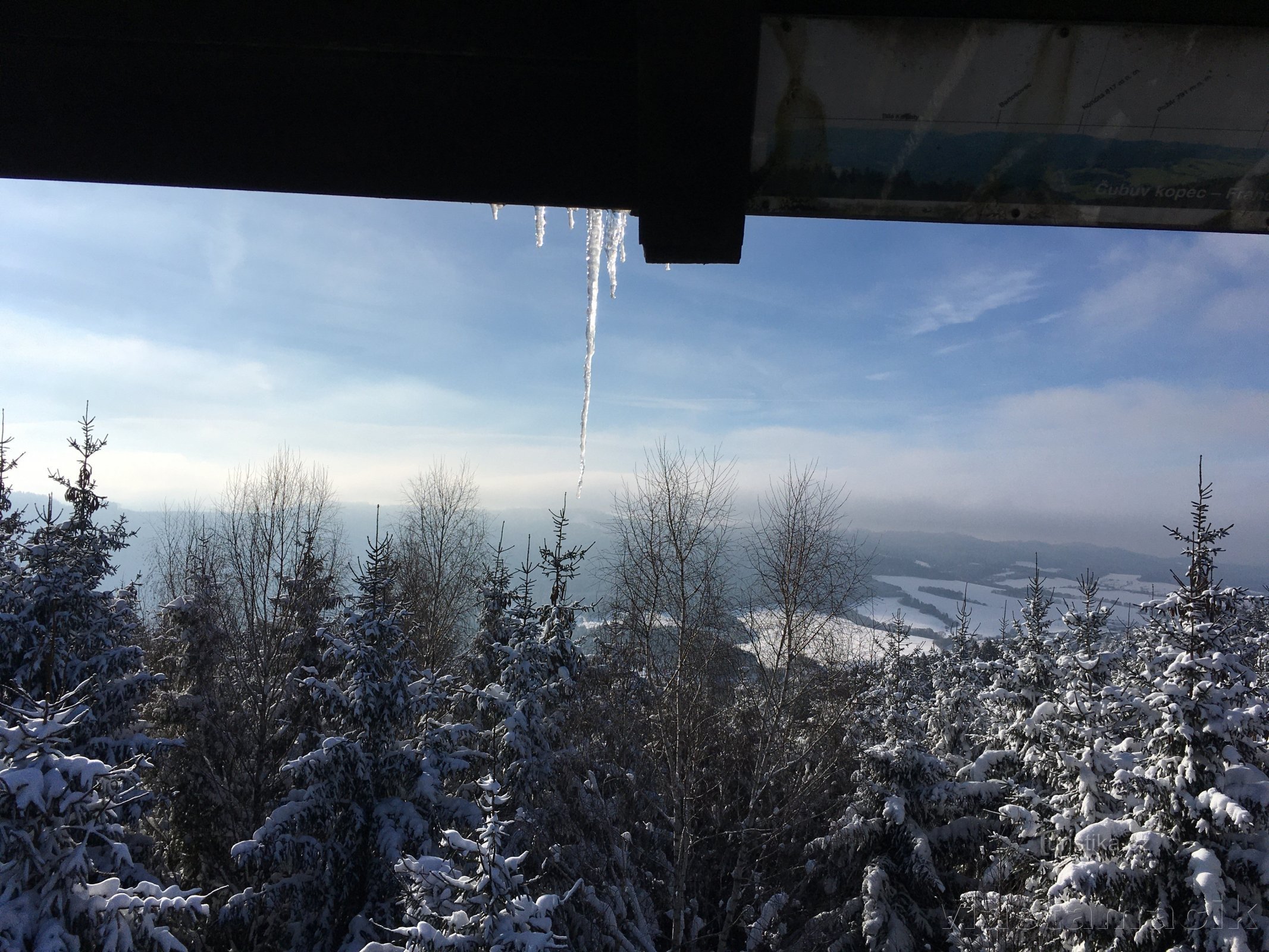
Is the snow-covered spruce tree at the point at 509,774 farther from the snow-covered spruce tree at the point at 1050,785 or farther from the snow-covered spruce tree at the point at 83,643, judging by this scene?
the snow-covered spruce tree at the point at 1050,785

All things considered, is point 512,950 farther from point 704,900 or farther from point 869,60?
point 704,900

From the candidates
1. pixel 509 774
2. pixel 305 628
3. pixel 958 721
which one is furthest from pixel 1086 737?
pixel 305 628

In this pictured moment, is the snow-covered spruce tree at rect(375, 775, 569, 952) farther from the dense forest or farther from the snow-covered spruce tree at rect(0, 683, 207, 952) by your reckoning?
the snow-covered spruce tree at rect(0, 683, 207, 952)

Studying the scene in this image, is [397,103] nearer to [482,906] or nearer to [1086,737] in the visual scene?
[482,906]

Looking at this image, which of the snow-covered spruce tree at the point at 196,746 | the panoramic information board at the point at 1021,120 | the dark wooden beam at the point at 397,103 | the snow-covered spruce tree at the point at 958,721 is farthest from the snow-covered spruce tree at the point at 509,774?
the snow-covered spruce tree at the point at 958,721

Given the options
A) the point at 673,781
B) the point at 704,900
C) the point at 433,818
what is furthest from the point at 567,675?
the point at 704,900

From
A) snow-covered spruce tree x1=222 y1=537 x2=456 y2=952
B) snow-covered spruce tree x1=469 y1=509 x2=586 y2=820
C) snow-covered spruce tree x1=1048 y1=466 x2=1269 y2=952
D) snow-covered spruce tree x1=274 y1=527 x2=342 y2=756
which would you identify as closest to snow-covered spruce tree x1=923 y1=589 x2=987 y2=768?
snow-covered spruce tree x1=1048 y1=466 x2=1269 y2=952
